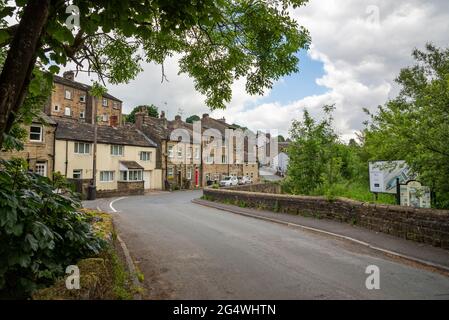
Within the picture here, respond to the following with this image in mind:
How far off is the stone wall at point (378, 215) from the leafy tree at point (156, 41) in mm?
6042

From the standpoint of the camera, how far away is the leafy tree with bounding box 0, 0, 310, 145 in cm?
358

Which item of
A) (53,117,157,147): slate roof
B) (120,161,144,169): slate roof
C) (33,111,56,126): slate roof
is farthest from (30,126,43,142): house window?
(120,161,144,169): slate roof

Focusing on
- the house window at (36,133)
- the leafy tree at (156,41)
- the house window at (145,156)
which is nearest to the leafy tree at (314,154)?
the leafy tree at (156,41)

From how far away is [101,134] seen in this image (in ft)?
126

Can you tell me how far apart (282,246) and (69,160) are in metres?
29.1

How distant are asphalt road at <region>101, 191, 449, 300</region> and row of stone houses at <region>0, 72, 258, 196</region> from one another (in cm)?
1862

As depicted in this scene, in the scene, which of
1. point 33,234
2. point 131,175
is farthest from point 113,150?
point 33,234

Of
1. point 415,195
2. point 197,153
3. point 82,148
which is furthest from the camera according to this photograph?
point 197,153

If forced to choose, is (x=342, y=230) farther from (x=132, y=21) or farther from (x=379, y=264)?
(x=132, y=21)

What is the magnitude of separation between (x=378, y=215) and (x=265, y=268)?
20.0ft

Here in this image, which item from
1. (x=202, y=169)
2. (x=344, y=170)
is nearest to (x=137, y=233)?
(x=344, y=170)

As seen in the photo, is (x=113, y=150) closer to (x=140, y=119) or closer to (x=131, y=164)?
(x=131, y=164)

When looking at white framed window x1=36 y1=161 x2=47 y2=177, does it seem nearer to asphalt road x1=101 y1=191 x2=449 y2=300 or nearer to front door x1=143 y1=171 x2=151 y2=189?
front door x1=143 y1=171 x2=151 y2=189
